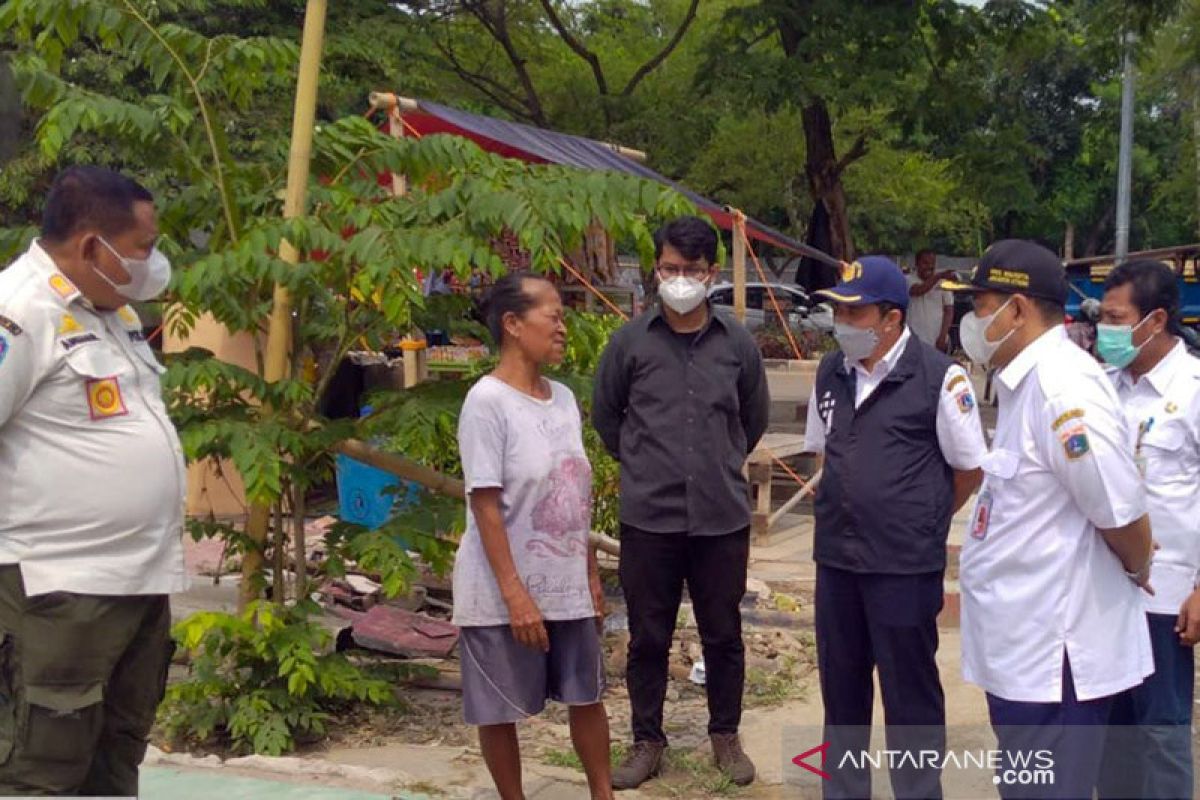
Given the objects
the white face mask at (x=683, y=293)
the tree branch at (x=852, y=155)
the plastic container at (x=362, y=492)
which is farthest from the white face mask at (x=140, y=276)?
the tree branch at (x=852, y=155)

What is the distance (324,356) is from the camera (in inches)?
248

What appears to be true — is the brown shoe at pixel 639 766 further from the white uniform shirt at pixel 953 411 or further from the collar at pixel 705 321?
the white uniform shirt at pixel 953 411

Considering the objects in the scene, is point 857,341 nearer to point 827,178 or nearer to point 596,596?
point 596,596

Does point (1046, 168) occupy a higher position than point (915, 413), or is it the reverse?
point (1046, 168)

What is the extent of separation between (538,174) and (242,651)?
7.19 feet

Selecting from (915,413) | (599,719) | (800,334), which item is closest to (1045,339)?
(915,413)

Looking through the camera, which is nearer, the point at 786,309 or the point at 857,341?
the point at 857,341

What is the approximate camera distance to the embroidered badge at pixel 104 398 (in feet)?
11.5

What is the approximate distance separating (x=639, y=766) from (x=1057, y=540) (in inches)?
87.1

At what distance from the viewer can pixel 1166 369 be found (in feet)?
14.0

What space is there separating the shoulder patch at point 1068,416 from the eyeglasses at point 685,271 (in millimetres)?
1928

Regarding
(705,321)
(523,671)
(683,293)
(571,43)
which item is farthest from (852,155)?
(523,671)

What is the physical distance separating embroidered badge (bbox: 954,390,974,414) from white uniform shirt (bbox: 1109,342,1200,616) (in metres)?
0.54

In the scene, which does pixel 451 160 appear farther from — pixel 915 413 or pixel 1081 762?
pixel 1081 762
